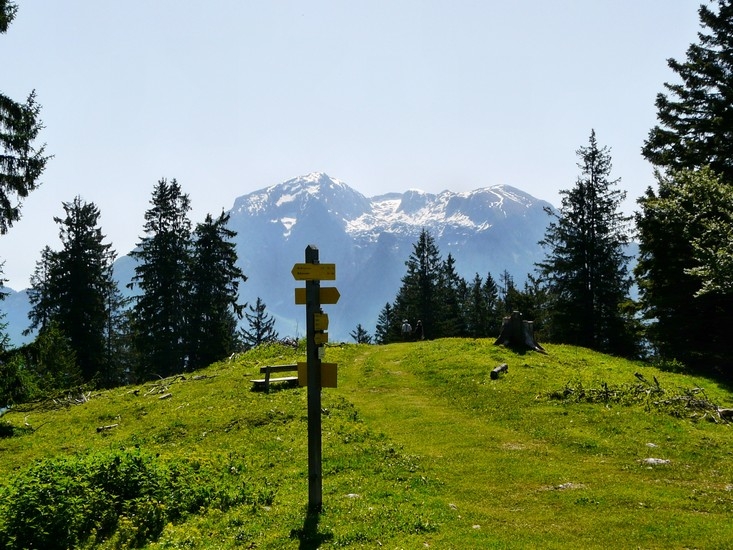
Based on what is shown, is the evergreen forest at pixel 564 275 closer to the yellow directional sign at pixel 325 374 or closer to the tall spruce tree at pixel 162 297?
the tall spruce tree at pixel 162 297

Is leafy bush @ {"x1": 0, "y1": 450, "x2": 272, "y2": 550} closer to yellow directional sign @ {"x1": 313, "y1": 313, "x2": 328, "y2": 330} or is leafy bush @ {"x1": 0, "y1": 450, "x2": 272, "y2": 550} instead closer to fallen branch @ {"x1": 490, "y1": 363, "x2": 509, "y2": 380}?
yellow directional sign @ {"x1": 313, "y1": 313, "x2": 328, "y2": 330}

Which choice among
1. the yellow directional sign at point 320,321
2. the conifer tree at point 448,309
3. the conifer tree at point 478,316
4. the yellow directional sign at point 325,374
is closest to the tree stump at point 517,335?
the yellow directional sign at point 325,374

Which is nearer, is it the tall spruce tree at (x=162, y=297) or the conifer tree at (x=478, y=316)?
the tall spruce tree at (x=162, y=297)

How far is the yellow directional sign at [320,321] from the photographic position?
975cm

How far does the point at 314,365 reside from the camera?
10062mm

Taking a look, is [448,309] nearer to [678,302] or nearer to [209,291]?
[209,291]

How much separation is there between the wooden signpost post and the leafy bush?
1430mm

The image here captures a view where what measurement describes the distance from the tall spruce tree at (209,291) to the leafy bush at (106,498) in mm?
41236

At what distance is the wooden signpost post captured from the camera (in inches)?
389

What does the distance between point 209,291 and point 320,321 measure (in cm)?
4540

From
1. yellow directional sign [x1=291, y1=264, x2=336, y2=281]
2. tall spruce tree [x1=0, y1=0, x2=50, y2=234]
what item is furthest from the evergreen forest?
yellow directional sign [x1=291, y1=264, x2=336, y2=281]

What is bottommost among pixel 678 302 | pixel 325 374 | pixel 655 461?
pixel 655 461

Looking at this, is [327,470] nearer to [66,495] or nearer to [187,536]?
[187,536]

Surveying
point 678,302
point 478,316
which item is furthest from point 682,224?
point 478,316
